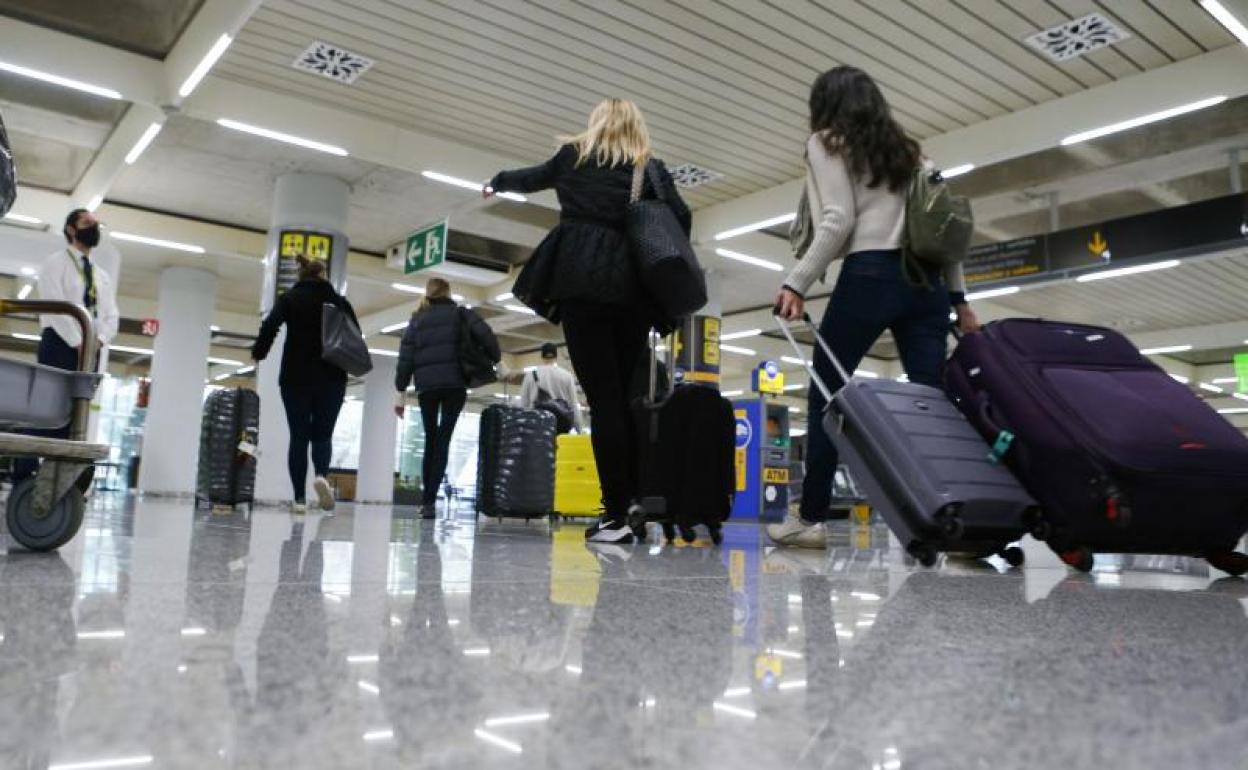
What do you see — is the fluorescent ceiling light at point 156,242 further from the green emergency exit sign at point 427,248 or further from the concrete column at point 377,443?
the concrete column at point 377,443

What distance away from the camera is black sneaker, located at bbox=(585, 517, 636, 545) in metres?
3.01

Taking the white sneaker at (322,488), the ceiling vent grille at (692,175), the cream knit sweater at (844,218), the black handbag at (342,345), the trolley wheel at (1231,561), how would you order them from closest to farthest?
the trolley wheel at (1231,561)
the cream knit sweater at (844,218)
the black handbag at (342,345)
the white sneaker at (322,488)
the ceiling vent grille at (692,175)

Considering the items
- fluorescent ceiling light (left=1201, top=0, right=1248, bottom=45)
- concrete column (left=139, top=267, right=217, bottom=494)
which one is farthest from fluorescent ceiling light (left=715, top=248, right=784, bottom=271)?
concrete column (left=139, top=267, right=217, bottom=494)

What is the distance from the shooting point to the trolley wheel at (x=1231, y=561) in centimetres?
226

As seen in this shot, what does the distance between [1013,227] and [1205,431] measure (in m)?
11.1

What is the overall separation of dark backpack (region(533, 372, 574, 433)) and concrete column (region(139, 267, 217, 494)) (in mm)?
8392

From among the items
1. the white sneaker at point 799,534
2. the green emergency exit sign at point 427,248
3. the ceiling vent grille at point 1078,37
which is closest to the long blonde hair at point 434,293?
the white sneaker at point 799,534

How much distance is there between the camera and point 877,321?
282cm

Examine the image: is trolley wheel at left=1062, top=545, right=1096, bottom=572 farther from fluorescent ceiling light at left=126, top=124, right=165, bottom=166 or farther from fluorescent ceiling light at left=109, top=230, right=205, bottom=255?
fluorescent ceiling light at left=109, top=230, right=205, bottom=255

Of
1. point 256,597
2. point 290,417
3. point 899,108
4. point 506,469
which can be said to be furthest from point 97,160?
point 256,597

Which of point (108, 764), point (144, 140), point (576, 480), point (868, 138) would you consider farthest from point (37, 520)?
point (144, 140)

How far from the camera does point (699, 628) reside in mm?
1036

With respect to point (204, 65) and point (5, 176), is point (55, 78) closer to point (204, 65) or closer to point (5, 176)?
point (204, 65)

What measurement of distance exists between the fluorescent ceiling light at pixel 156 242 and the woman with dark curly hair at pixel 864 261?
11.9 meters
